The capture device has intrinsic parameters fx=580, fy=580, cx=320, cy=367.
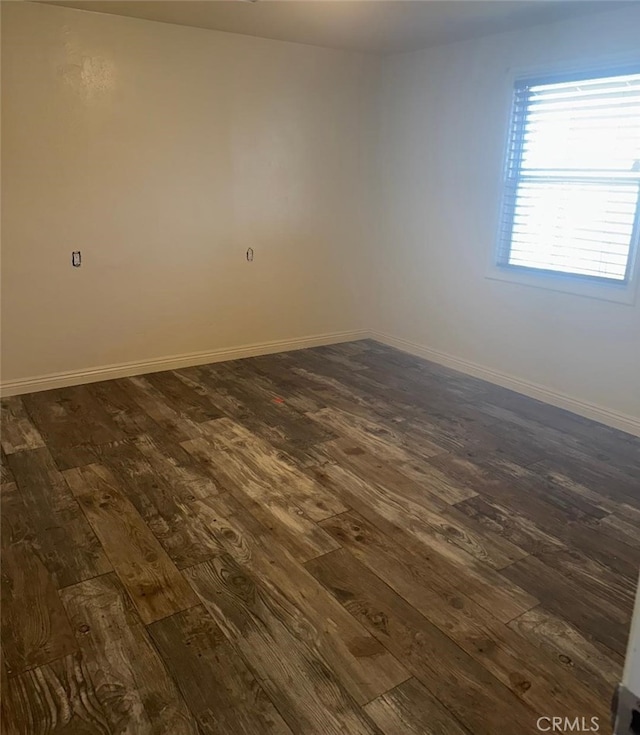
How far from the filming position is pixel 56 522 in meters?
2.42

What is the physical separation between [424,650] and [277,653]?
45cm

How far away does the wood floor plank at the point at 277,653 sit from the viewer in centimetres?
156

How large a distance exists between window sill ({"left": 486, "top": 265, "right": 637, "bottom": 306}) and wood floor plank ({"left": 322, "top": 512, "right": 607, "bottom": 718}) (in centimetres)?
208

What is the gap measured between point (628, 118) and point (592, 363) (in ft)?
4.55

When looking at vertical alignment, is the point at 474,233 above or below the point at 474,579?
above

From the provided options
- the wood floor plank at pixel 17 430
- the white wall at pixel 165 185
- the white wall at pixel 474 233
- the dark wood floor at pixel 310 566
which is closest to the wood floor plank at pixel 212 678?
the dark wood floor at pixel 310 566

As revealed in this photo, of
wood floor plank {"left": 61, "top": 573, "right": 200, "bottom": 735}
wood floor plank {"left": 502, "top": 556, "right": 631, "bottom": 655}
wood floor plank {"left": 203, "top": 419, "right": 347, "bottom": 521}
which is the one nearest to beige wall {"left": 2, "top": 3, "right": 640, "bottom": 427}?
wood floor plank {"left": 203, "top": 419, "right": 347, "bottom": 521}

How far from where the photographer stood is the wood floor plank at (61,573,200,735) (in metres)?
1.55

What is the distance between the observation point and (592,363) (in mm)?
3553

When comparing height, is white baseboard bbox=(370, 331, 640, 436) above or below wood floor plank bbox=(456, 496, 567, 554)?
above

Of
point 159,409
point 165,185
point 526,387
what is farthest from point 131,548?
point 526,387

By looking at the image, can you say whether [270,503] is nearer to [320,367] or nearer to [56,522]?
[56,522]

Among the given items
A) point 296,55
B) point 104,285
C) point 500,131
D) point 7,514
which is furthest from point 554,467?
→ point 296,55

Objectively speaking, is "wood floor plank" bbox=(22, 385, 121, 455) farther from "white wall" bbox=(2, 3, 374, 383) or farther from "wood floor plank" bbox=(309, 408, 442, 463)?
"wood floor plank" bbox=(309, 408, 442, 463)
